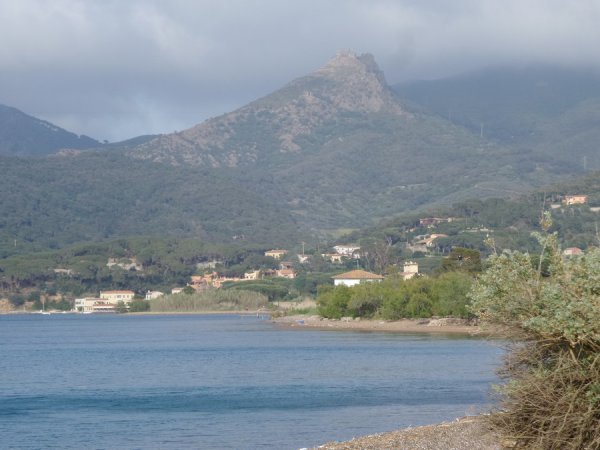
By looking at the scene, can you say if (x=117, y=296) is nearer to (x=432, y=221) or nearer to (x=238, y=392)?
(x=432, y=221)

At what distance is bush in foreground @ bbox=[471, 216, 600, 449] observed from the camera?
54.8 ft

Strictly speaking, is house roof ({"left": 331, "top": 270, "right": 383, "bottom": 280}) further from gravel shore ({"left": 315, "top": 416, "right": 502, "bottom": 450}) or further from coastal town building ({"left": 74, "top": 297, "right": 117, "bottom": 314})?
gravel shore ({"left": 315, "top": 416, "right": 502, "bottom": 450})

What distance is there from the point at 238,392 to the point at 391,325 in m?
49.9

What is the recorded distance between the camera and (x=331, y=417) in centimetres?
3300

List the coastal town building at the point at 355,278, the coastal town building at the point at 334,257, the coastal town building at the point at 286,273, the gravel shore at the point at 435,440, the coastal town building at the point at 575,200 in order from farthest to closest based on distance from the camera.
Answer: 1. the coastal town building at the point at 334,257
2. the coastal town building at the point at 286,273
3. the coastal town building at the point at 575,200
4. the coastal town building at the point at 355,278
5. the gravel shore at the point at 435,440

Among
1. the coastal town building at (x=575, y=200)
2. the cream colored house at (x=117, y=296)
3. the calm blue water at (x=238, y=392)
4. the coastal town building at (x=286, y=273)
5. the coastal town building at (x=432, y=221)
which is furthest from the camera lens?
the coastal town building at (x=432, y=221)

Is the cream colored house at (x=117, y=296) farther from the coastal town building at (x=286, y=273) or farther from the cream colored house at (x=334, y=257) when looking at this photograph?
the cream colored house at (x=334, y=257)

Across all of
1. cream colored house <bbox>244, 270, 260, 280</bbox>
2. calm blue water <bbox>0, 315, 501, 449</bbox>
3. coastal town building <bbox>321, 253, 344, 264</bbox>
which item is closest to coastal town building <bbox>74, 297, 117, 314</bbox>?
cream colored house <bbox>244, 270, 260, 280</bbox>

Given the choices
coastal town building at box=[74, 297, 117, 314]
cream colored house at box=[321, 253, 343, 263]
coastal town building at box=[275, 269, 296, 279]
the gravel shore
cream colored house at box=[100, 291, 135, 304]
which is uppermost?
cream colored house at box=[321, 253, 343, 263]

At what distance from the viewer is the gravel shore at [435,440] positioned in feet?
71.7

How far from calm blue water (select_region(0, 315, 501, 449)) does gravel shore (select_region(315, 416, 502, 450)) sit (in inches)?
72.4

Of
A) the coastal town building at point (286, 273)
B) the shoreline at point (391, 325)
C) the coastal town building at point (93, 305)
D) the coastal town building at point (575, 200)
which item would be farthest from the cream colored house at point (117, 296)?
the shoreline at point (391, 325)

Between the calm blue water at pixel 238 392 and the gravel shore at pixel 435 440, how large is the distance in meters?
1.84

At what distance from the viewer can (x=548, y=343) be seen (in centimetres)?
1742
